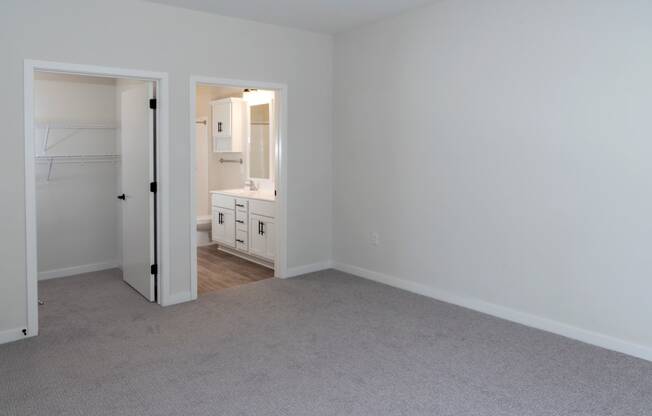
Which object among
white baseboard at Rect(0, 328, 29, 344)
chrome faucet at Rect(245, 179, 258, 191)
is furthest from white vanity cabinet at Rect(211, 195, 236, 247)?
white baseboard at Rect(0, 328, 29, 344)

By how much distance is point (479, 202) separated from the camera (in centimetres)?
411

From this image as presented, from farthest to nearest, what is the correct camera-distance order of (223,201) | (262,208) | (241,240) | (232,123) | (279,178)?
(232,123) → (223,201) → (241,240) → (262,208) → (279,178)

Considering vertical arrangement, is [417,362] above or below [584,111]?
below

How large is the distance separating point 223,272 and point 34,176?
2.35 m

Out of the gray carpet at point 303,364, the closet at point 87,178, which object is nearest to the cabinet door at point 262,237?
the gray carpet at point 303,364

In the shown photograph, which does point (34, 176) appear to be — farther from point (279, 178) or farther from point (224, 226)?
point (224, 226)

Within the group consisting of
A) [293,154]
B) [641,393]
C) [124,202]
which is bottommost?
[641,393]

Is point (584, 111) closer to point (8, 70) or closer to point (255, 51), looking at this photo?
point (255, 51)

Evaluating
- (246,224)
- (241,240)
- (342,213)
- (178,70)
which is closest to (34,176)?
(178,70)

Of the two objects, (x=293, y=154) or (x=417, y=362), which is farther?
(x=293, y=154)

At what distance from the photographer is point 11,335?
3.53 metres

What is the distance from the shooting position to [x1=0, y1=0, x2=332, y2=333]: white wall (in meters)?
3.48

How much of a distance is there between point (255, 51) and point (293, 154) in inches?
41.3

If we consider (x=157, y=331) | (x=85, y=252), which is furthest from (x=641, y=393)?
(x=85, y=252)
